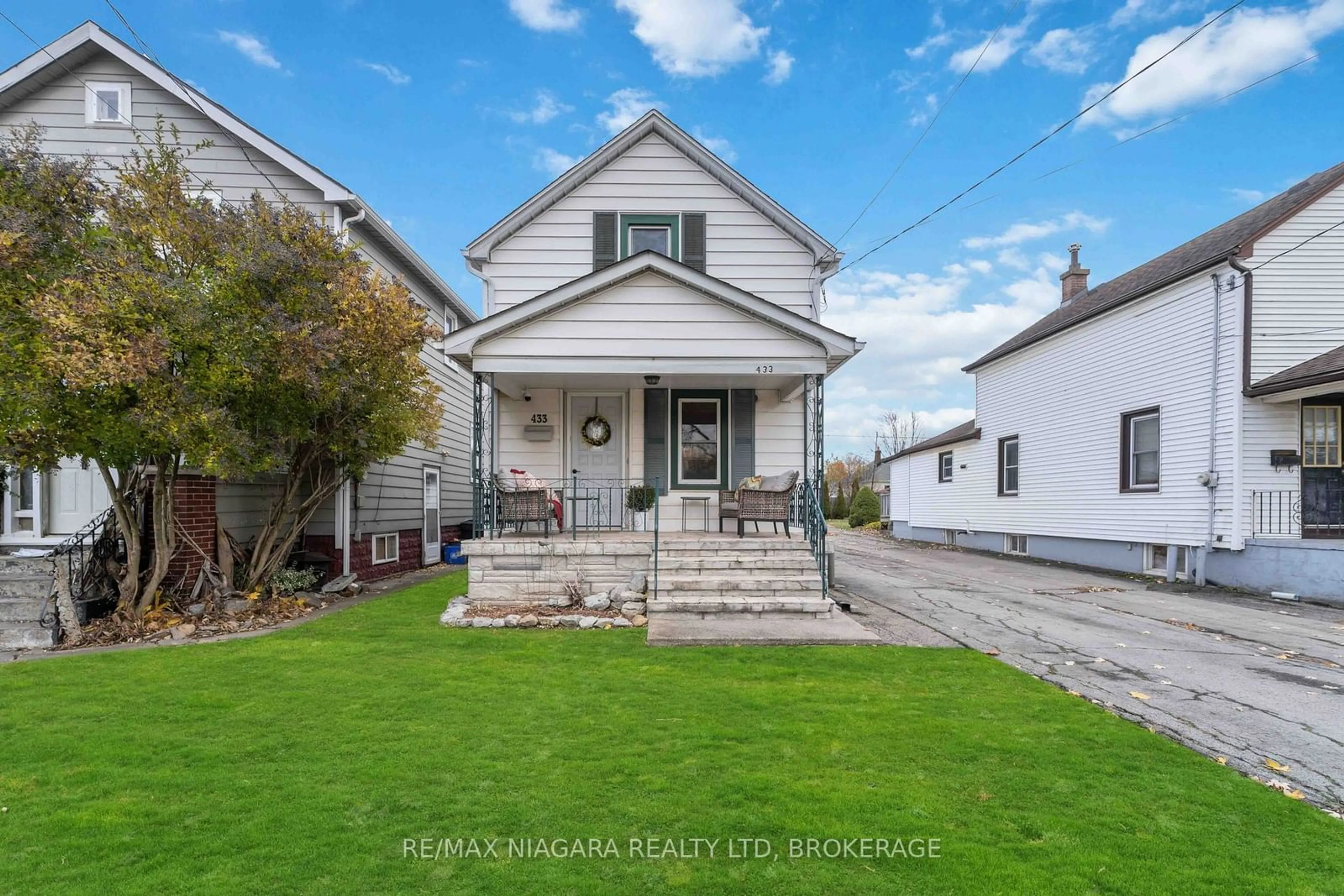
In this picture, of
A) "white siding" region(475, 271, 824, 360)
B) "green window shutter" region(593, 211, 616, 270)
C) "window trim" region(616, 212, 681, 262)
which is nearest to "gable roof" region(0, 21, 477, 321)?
"green window shutter" region(593, 211, 616, 270)

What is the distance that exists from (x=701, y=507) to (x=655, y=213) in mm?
5044

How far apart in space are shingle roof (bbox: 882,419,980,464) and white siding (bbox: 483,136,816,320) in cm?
1083

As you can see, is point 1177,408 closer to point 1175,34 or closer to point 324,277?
point 1175,34

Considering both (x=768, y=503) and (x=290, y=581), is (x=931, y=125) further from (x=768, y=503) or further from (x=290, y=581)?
(x=290, y=581)

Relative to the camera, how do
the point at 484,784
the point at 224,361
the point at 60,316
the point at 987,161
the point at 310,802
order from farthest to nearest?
the point at 987,161 → the point at 224,361 → the point at 60,316 → the point at 484,784 → the point at 310,802

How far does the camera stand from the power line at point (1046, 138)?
7297 mm

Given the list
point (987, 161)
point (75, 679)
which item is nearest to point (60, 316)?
point (75, 679)

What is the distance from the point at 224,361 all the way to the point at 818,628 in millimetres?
6748

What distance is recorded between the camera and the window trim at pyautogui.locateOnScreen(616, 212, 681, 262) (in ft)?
35.7

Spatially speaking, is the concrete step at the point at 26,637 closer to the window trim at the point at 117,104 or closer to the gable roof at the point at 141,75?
the gable roof at the point at 141,75

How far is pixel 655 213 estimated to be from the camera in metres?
11.0

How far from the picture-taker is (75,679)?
532 centimetres

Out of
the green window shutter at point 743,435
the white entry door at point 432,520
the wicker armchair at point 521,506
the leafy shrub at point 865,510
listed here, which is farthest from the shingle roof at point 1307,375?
the leafy shrub at point 865,510

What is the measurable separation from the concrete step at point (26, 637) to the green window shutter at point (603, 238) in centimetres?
826
